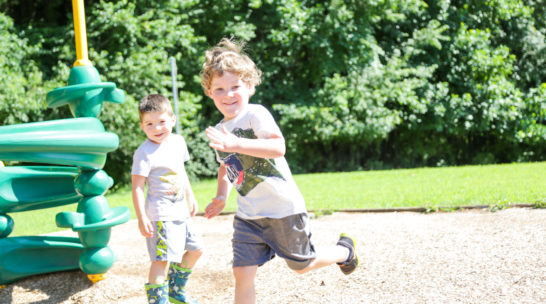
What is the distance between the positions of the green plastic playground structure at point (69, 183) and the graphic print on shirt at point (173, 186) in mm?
697

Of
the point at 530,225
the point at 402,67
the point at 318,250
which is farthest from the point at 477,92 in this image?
the point at 318,250

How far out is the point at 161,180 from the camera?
3271 millimetres

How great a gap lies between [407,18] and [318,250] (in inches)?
570

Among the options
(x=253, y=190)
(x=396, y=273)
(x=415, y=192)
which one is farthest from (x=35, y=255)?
(x=415, y=192)

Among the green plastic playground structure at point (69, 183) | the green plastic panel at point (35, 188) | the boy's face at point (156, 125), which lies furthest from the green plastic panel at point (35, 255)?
the boy's face at point (156, 125)

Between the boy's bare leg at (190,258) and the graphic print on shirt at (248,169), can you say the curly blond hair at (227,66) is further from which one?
the boy's bare leg at (190,258)

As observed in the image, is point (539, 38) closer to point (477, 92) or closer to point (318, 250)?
point (477, 92)

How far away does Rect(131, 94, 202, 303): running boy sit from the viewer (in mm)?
3201

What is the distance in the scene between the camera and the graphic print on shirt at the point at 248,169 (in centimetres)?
274

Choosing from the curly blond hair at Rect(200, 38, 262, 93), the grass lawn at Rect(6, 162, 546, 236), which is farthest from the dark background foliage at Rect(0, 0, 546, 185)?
the curly blond hair at Rect(200, 38, 262, 93)

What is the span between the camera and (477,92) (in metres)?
15.2

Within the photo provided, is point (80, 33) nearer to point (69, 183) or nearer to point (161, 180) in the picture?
point (69, 183)

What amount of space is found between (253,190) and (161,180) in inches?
30.9

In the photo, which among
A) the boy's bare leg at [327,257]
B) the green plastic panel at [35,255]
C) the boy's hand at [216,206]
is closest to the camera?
the boy's bare leg at [327,257]
